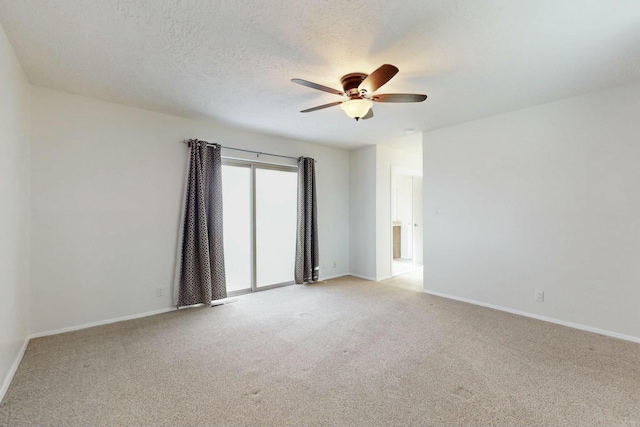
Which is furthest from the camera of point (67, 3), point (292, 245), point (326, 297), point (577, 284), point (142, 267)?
point (292, 245)

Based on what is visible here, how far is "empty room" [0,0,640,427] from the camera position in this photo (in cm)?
A: 191

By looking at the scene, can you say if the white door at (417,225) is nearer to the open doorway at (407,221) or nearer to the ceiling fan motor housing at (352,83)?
the open doorway at (407,221)

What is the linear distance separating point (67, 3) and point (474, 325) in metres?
4.35

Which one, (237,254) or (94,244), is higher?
(94,244)

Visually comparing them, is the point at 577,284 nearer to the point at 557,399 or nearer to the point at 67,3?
the point at 557,399

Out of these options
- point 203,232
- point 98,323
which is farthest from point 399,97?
point 98,323

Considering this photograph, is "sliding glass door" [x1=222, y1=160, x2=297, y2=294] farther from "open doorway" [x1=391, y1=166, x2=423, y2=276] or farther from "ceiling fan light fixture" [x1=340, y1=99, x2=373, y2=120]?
"open doorway" [x1=391, y1=166, x2=423, y2=276]

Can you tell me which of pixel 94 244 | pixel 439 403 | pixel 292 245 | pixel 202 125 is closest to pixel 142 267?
pixel 94 244

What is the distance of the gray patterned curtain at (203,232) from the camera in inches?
149

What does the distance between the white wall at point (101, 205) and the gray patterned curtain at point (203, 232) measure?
161 millimetres

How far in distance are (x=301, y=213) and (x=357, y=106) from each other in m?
2.70

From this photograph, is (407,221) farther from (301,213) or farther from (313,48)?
(313,48)

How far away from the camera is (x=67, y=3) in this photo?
1.77 metres

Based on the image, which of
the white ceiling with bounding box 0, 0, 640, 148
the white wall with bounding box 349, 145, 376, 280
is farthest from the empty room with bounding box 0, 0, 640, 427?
the white wall with bounding box 349, 145, 376, 280
